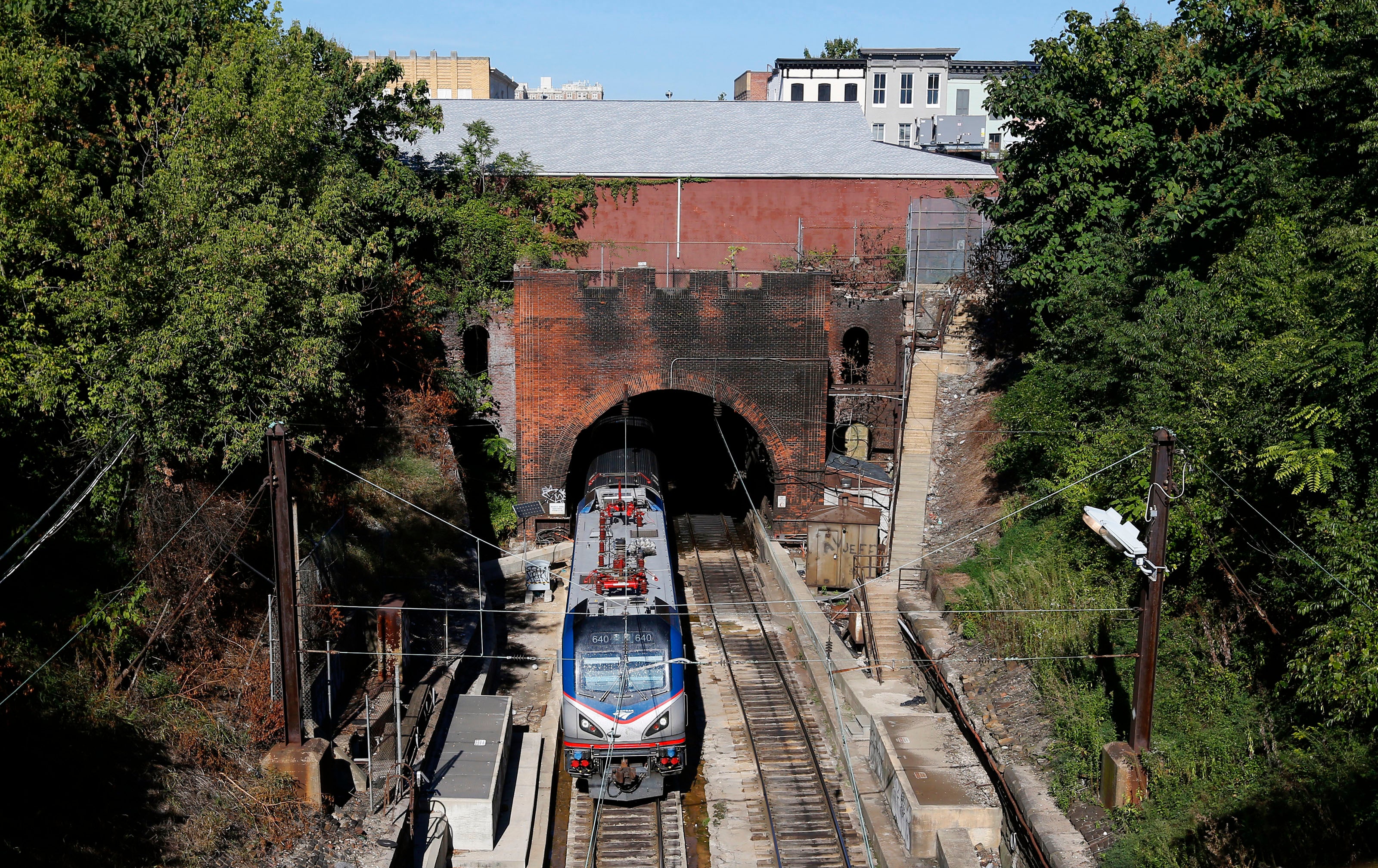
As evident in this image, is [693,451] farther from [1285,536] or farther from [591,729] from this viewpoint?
[1285,536]

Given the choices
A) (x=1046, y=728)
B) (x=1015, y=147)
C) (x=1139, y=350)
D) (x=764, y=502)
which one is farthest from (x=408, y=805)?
(x=1015, y=147)

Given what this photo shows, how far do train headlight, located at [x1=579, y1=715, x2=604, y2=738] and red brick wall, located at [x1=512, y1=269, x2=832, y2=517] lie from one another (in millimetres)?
12567

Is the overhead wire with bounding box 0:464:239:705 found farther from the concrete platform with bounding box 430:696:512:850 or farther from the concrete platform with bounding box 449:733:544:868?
the concrete platform with bounding box 449:733:544:868

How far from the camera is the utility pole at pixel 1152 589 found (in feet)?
42.8

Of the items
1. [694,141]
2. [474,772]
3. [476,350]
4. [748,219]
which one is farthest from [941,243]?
[474,772]

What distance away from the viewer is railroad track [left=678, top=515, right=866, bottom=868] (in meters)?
16.3

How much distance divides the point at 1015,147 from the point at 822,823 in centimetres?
1957

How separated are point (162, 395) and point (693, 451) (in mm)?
22405

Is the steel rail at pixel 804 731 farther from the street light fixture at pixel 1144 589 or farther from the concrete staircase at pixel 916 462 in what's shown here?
the street light fixture at pixel 1144 589

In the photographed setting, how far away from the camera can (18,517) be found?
587 inches

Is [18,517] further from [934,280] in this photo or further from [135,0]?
[934,280]

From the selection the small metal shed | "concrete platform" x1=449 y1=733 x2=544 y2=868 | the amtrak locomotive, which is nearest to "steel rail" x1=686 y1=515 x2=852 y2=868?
the small metal shed

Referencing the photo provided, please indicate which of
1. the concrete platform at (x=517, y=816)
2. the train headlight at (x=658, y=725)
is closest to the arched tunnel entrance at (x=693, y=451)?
the concrete platform at (x=517, y=816)

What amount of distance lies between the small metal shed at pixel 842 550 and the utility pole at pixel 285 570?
14528mm
